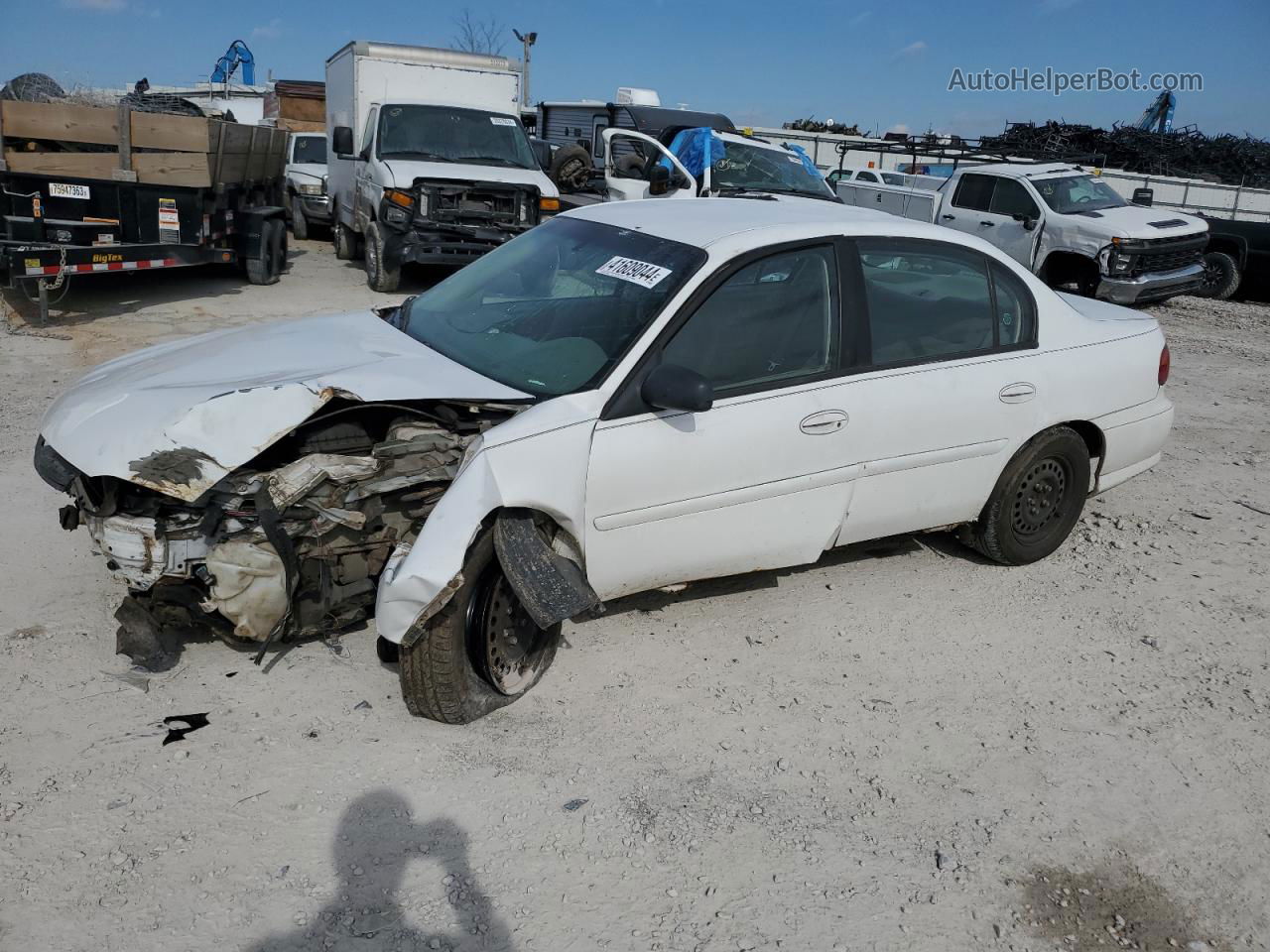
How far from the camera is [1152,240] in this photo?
497 inches

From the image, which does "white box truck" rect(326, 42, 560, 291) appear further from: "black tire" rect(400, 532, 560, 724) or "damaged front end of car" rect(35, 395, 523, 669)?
"black tire" rect(400, 532, 560, 724)

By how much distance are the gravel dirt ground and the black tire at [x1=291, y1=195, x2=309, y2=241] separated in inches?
549

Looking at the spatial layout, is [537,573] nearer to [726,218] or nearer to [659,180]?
[726,218]

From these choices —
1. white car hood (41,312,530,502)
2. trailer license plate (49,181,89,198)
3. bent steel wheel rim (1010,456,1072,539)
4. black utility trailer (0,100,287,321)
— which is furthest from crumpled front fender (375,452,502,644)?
trailer license plate (49,181,89,198)

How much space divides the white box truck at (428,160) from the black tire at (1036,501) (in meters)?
8.07

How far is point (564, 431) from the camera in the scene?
3369 mm

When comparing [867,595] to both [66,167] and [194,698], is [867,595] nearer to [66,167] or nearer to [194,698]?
[194,698]

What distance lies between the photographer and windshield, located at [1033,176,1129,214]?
13.4 meters

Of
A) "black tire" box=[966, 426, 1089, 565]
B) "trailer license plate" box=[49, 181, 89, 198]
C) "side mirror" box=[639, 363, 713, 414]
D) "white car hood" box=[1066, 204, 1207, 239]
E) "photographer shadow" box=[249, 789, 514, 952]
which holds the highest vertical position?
"white car hood" box=[1066, 204, 1207, 239]

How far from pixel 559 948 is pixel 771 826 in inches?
32.0

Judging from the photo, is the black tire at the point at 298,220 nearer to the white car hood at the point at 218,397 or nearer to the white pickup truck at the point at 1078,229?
the white pickup truck at the point at 1078,229

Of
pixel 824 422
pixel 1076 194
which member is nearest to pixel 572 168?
pixel 1076 194

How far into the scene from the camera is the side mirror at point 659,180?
38.0ft

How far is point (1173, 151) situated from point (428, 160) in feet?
94.0
